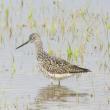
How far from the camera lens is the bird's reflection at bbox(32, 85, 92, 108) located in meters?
10.9

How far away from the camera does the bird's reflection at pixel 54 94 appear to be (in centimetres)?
1091

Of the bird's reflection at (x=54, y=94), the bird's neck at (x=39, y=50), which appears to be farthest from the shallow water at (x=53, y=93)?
the bird's neck at (x=39, y=50)

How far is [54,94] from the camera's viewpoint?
11578mm

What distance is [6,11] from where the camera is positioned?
16266 mm

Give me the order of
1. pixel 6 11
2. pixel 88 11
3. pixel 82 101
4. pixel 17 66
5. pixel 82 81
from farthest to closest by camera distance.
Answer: pixel 88 11
pixel 6 11
pixel 17 66
pixel 82 81
pixel 82 101

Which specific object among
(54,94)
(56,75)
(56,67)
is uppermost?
(56,67)

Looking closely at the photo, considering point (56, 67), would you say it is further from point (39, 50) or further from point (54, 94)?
point (54, 94)

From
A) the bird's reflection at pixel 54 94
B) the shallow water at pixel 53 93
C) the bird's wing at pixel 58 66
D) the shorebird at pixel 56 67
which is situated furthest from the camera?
the bird's wing at pixel 58 66

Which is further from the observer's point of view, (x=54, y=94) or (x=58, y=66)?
(x=58, y=66)

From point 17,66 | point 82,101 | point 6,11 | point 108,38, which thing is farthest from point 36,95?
point 6,11

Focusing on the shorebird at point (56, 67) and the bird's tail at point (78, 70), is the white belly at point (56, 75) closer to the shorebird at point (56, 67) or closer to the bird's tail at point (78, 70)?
the shorebird at point (56, 67)

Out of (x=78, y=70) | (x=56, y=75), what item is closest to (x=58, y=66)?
(x=56, y=75)

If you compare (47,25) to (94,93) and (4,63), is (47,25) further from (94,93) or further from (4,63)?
(94,93)

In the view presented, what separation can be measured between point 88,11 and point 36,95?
22.3 feet
